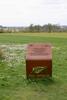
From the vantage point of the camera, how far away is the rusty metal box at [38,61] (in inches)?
461

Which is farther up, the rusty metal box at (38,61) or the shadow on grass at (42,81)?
the rusty metal box at (38,61)

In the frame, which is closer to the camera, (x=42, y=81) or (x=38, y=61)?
(x=38, y=61)

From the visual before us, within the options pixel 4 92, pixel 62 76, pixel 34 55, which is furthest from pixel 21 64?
pixel 4 92

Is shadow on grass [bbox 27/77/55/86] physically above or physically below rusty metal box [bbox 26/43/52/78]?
below

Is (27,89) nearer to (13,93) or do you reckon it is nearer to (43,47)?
(13,93)

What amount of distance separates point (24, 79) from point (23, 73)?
164 cm

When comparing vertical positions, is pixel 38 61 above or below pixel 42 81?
above

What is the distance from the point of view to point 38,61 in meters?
11.7

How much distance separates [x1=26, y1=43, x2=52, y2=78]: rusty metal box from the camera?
11.7m

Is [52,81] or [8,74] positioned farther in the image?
[8,74]

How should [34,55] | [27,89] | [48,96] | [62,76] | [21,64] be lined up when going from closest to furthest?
[48,96], [27,89], [34,55], [62,76], [21,64]

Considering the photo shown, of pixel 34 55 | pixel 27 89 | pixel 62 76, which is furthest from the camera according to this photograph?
pixel 62 76

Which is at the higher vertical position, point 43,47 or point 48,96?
point 43,47

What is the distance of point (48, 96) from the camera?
1012 centimetres
